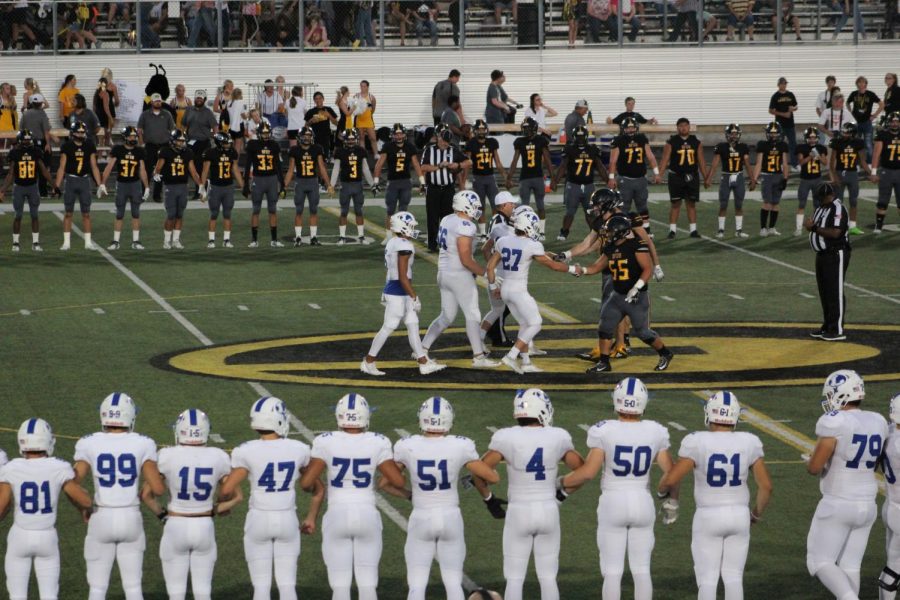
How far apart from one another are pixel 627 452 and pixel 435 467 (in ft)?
3.84

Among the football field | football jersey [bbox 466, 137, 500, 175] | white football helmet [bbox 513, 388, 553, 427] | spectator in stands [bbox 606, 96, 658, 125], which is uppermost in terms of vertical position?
spectator in stands [bbox 606, 96, 658, 125]

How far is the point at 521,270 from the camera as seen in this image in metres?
17.8

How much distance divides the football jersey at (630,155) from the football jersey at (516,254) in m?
9.87

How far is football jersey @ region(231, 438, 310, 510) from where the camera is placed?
10156mm

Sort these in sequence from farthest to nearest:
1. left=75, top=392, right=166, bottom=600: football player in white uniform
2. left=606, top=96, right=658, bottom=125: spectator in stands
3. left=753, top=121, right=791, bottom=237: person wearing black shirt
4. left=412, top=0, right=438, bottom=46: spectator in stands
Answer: left=412, top=0, right=438, bottom=46: spectator in stands
left=606, top=96, right=658, bottom=125: spectator in stands
left=753, top=121, right=791, bottom=237: person wearing black shirt
left=75, top=392, right=166, bottom=600: football player in white uniform

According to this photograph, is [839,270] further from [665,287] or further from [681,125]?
[681,125]

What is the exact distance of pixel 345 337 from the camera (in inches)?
803

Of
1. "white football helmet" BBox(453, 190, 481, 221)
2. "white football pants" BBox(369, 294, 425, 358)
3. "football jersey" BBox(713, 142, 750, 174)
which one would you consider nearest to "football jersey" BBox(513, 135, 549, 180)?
"football jersey" BBox(713, 142, 750, 174)

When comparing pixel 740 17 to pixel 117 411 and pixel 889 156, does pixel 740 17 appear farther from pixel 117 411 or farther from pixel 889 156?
pixel 117 411

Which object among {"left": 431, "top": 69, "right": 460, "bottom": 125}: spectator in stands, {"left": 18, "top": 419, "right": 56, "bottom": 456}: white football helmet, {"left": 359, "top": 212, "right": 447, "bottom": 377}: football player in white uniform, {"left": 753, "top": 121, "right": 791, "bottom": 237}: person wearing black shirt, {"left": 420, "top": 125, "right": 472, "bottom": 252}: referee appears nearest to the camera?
{"left": 18, "top": 419, "right": 56, "bottom": 456}: white football helmet

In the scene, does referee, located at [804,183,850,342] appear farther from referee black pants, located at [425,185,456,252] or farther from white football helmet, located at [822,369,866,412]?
white football helmet, located at [822,369,866,412]

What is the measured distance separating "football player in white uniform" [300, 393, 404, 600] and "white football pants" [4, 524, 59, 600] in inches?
60.1

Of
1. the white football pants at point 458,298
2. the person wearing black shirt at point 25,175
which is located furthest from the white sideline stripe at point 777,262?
the person wearing black shirt at point 25,175

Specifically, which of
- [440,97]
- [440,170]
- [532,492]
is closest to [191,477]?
[532,492]
